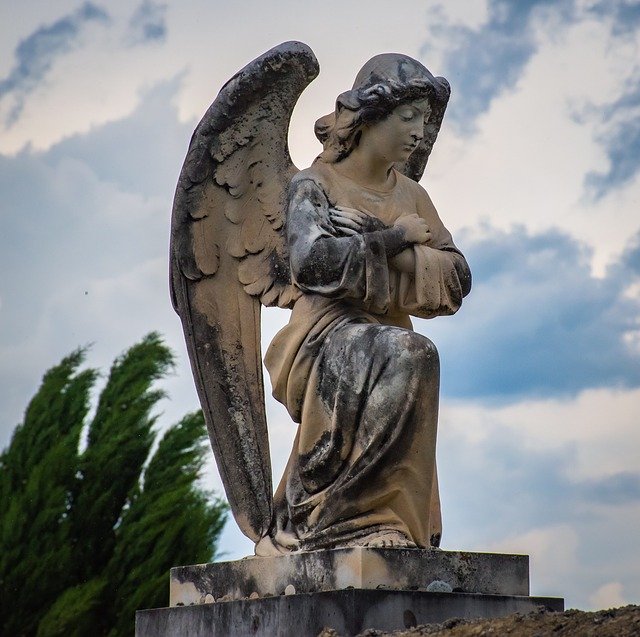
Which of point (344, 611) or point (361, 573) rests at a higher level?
point (361, 573)

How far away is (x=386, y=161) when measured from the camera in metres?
8.67

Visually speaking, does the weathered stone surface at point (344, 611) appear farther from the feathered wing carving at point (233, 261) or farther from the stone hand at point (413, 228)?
the stone hand at point (413, 228)

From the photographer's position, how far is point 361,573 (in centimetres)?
768

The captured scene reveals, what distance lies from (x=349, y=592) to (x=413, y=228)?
1.97 meters

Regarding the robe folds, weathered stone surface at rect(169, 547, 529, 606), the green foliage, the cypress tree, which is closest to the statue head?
the robe folds

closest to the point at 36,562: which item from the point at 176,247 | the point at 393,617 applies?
the point at 176,247

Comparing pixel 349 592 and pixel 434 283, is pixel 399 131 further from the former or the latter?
pixel 349 592

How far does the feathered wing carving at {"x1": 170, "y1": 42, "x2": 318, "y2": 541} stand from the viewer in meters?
9.02

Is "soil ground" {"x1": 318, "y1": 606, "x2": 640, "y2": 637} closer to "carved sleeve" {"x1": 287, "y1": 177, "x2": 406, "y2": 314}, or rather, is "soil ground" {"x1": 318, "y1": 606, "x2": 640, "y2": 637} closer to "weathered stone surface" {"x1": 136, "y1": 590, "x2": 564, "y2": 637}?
"weathered stone surface" {"x1": 136, "y1": 590, "x2": 564, "y2": 637}

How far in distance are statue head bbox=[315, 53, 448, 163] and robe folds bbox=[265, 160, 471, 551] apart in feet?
0.67

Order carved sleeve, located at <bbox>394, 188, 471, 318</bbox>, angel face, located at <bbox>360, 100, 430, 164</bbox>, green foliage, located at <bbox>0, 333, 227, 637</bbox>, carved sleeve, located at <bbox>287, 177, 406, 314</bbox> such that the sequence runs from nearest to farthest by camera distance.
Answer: carved sleeve, located at <bbox>287, 177, 406, 314</bbox>
carved sleeve, located at <bbox>394, 188, 471, 318</bbox>
angel face, located at <bbox>360, 100, 430, 164</bbox>
green foliage, located at <bbox>0, 333, 227, 637</bbox>

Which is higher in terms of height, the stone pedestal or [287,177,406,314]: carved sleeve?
[287,177,406,314]: carved sleeve

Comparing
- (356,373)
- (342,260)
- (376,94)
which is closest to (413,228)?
(342,260)

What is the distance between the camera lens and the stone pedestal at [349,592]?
7660 millimetres
